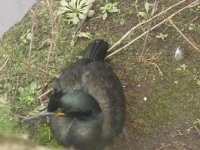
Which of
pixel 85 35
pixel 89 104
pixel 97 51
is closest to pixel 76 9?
pixel 85 35

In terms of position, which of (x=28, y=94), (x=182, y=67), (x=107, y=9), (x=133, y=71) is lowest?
(x=182, y=67)

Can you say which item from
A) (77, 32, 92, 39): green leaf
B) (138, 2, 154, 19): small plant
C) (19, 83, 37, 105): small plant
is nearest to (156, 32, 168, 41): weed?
(138, 2, 154, 19): small plant

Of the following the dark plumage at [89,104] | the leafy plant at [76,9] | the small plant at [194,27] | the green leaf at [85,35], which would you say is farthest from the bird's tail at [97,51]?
the small plant at [194,27]

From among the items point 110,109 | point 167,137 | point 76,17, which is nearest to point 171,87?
point 167,137

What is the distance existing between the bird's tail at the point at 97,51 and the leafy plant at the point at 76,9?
0.46 meters

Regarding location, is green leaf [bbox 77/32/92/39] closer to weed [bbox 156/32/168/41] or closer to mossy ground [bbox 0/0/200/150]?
mossy ground [bbox 0/0/200/150]

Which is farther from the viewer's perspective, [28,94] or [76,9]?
[76,9]

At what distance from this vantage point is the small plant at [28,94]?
10.3 ft

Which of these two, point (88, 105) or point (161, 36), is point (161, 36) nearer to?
point (161, 36)

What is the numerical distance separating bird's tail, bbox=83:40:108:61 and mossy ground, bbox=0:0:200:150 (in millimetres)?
247

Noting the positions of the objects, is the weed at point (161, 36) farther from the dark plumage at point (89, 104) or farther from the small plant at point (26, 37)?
the small plant at point (26, 37)

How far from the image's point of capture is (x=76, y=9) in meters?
3.36

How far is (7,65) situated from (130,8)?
1100mm

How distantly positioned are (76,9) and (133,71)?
693 mm
